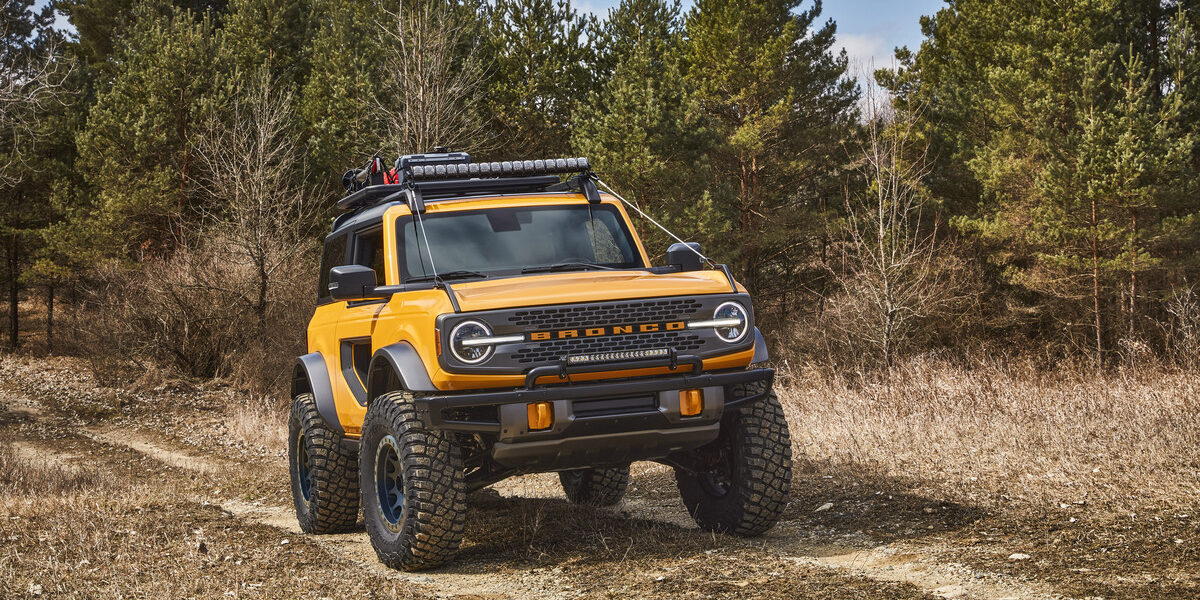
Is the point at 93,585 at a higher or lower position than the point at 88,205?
lower

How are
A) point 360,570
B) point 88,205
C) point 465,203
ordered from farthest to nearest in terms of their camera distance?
1. point 88,205
2. point 465,203
3. point 360,570

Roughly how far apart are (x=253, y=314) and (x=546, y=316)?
22.3 metres

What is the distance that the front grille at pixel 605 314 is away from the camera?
5844 millimetres

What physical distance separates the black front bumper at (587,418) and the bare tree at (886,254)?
63.4 feet

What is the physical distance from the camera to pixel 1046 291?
2758 cm

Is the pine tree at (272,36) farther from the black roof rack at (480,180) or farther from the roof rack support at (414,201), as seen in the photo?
the roof rack support at (414,201)

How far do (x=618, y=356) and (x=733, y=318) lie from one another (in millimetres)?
762

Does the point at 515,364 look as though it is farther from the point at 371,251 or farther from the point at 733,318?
the point at 371,251

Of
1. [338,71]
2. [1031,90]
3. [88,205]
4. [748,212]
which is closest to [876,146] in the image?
[1031,90]

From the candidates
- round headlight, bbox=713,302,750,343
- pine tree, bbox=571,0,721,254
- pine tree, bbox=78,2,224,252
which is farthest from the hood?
pine tree, bbox=78,2,224,252

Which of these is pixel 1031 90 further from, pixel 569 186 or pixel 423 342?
pixel 423 342

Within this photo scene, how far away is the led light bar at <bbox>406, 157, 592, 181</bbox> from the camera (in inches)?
291

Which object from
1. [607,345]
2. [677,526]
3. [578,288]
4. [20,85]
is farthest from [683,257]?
[20,85]

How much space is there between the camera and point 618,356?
5949mm
